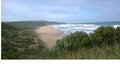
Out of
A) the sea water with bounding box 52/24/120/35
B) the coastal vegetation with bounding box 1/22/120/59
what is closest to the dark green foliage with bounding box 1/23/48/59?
the coastal vegetation with bounding box 1/22/120/59

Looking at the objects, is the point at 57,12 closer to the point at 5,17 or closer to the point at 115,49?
the point at 5,17

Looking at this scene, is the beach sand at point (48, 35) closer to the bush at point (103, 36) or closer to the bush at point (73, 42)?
the bush at point (73, 42)

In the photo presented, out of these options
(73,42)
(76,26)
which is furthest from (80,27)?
(73,42)

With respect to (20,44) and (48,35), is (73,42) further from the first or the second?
(20,44)

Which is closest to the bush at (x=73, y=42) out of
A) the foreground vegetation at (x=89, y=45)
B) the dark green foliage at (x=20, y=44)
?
the foreground vegetation at (x=89, y=45)

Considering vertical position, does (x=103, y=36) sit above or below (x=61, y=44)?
above

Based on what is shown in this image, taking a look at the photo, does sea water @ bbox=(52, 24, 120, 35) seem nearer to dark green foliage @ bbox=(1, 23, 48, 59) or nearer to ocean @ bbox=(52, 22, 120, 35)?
ocean @ bbox=(52, 22, 120, 35)
